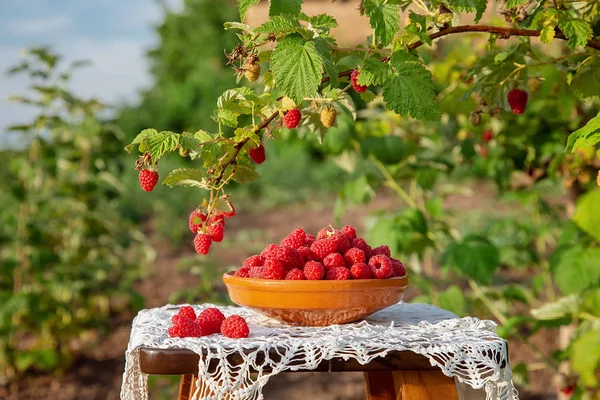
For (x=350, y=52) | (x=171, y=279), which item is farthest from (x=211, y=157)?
(x=171, y=279)

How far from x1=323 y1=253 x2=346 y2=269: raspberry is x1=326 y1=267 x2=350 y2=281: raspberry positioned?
0.6 inches

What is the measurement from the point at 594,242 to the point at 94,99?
8.07 ft

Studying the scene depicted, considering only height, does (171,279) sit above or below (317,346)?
above

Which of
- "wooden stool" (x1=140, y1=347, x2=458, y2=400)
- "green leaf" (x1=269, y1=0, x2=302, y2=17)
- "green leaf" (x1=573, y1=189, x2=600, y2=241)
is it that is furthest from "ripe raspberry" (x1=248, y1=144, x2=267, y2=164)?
"green leaf" (x1=573, y1=189, x2=600, y2=241)

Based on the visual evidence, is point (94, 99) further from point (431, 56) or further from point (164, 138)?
point (164, 138)

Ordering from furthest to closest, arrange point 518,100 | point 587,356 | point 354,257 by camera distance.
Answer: point 587,356, point 518,100, point 354,257

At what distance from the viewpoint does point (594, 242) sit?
9.41 ft

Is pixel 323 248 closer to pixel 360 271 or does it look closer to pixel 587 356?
pixel 360 271

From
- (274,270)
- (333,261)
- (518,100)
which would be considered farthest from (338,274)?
(518,100)

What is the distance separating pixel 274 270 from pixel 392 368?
34 centimetres

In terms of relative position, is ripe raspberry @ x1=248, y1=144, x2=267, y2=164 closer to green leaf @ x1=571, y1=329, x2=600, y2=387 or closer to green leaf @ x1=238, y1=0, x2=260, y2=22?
green leaf @ x1=238, y1=0, x2=260, y2=22

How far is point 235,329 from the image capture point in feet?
5.07

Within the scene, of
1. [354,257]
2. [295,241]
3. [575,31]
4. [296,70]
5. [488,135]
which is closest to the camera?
[296,70]

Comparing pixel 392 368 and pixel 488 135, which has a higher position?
pixel 488 135
